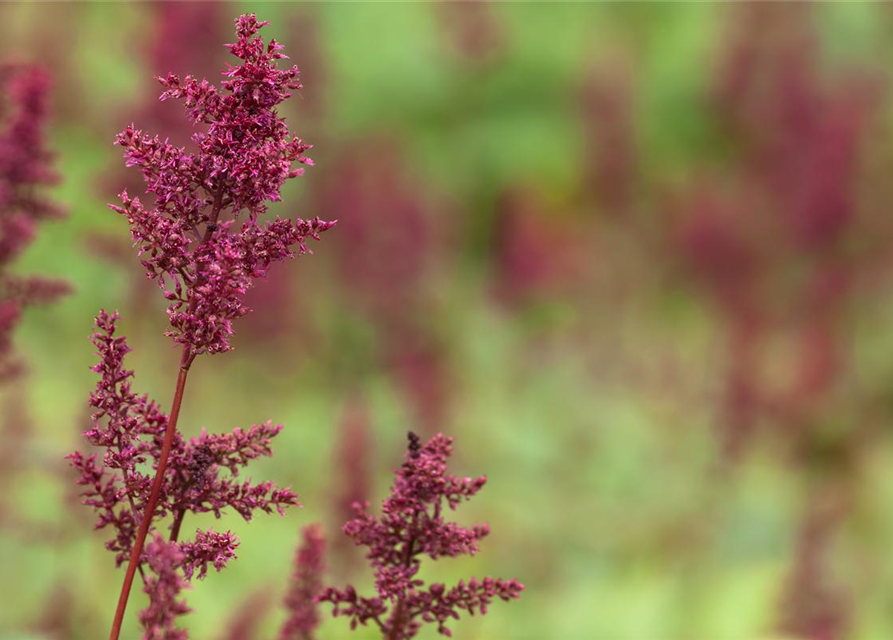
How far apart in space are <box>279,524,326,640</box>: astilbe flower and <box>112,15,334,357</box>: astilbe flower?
0.81 metres

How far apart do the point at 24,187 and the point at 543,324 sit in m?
13.3

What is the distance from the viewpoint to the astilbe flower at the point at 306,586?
8.84ft

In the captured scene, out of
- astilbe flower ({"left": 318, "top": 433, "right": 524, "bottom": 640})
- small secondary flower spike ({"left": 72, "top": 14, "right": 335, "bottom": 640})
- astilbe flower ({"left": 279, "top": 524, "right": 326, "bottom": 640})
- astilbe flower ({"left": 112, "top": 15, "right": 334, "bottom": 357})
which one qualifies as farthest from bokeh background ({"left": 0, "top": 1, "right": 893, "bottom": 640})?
astilbe flower ({"left": 112, "top": 15, "right": 334, "bottom": 357})

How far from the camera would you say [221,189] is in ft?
6.69

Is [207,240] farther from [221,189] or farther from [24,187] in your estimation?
[24,187]

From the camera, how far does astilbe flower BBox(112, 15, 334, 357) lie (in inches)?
77.9

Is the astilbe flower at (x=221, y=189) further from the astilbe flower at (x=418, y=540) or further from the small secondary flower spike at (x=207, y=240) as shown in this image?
the astilbe flower at (x=418, y=540)

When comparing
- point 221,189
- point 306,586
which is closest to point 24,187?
point 306,586

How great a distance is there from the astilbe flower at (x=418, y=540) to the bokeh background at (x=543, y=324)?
213 centimetres

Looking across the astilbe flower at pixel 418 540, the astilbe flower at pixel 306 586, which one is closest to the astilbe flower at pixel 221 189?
the astilbe flower at pixel 418 540

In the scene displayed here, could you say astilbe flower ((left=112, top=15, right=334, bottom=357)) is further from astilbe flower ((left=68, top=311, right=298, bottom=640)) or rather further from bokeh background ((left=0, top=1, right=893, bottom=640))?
bokeh background ((left=0, top=1, right=893, bottom=640))

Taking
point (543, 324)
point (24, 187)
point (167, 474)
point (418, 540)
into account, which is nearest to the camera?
point (167, 474)

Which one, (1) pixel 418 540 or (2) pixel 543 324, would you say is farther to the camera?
(2) pixel 543 324

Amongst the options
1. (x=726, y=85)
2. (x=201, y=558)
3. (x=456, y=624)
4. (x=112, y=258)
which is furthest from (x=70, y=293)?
(x=726, y=85)
